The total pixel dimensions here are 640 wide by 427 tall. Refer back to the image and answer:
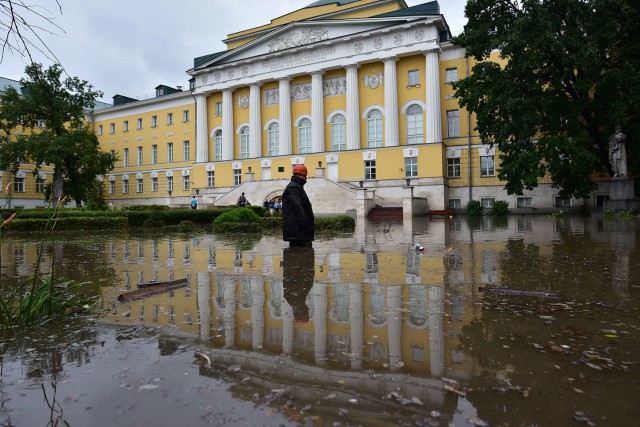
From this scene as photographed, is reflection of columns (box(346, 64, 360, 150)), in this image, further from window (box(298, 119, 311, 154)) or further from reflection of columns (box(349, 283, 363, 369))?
reflection of columns (box(349, 283, 363, 369))

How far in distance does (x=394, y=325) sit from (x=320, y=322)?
588 millimetres

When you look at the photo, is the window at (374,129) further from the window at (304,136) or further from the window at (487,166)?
the window at (487,166)

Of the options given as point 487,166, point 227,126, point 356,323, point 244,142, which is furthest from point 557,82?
point 227,126

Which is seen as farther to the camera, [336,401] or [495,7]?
[495,7]

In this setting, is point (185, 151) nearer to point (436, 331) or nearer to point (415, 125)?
point (415, 125)

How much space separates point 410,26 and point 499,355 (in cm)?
3627

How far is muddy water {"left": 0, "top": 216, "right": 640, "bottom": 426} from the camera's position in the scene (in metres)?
1.87

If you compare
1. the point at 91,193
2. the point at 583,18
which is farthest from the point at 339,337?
the point at 91,193

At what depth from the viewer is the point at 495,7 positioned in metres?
23.1

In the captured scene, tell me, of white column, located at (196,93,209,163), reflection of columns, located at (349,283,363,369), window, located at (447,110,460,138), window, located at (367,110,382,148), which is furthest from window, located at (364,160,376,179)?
reflection of columns, located at (349,283,363,369)

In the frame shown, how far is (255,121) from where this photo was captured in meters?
42.1

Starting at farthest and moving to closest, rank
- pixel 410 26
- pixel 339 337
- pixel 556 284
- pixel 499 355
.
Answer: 1. pixel 410 26
2. pixel 556 284
3. pixel 339 337
4. pixel 499 355

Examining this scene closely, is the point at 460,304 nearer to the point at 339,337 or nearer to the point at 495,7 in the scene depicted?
the point at 339,337

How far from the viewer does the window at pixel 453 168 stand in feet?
117
